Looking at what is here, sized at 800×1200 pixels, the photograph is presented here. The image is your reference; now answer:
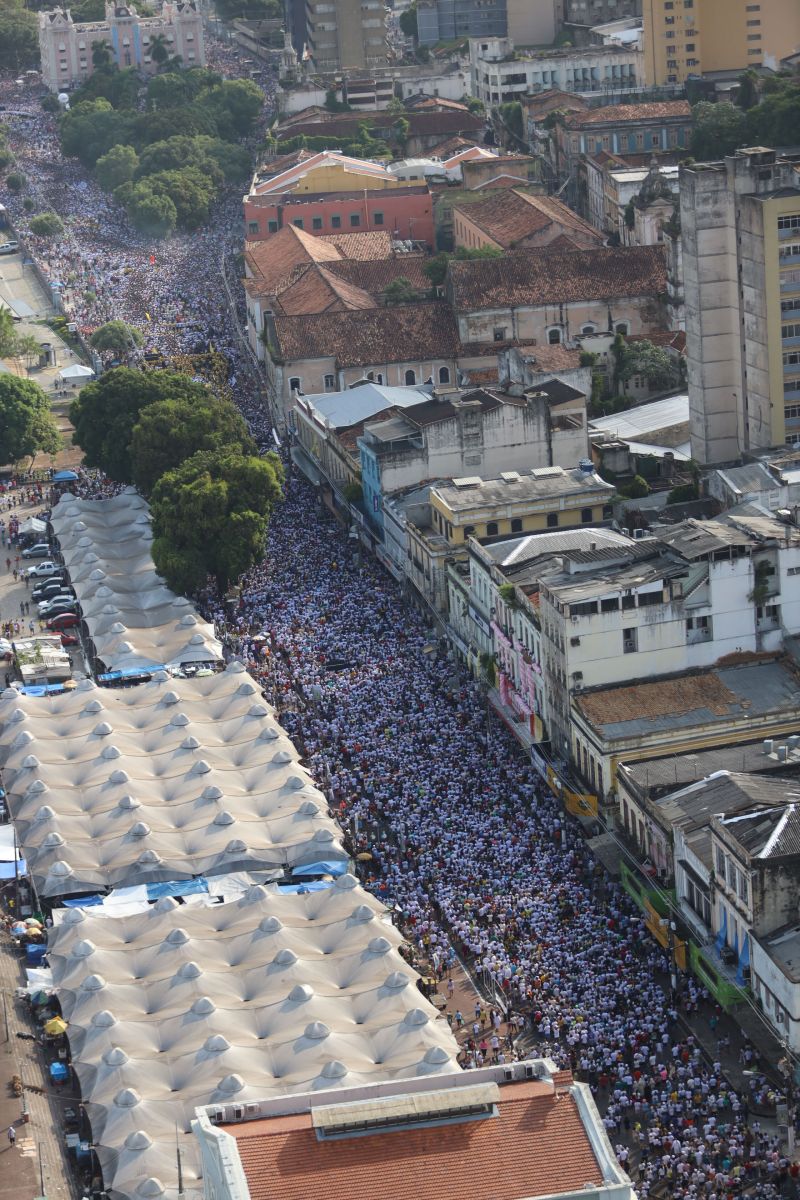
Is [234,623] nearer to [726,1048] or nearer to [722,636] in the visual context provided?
[722,636]

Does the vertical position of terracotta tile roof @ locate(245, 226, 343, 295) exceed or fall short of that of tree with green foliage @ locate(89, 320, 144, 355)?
it exceeds it

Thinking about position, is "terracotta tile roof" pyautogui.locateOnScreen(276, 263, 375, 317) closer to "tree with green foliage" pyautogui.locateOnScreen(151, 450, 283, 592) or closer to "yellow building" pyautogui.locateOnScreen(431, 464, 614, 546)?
"tree with green foliage" pyautogui.locateOnScreen(151, 450, 283, 592)

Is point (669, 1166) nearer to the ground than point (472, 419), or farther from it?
nearer to the ground

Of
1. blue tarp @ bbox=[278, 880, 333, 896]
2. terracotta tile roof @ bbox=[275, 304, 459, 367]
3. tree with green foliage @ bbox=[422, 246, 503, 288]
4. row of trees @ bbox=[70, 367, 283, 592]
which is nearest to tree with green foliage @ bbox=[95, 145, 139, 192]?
tree with green foliage @ bbox=[422, 246, 503, 288]

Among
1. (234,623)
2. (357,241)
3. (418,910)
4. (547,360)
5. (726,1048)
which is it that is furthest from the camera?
(357,241)

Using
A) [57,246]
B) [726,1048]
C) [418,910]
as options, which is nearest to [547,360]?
[418,910]
